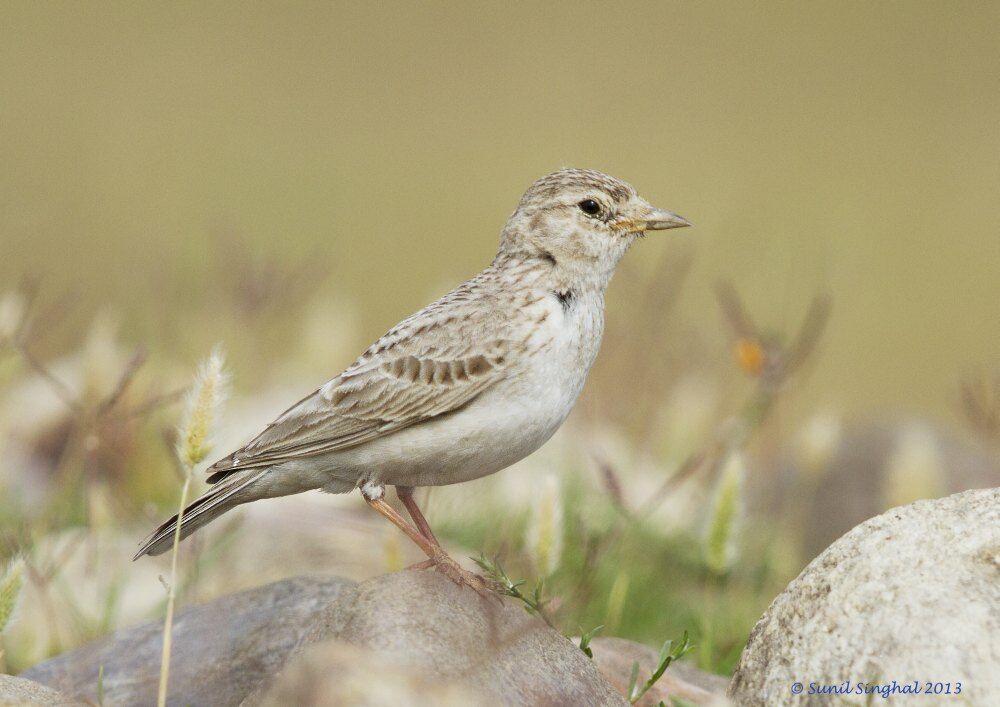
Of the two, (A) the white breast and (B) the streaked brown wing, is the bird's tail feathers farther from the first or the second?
(A) the white breast

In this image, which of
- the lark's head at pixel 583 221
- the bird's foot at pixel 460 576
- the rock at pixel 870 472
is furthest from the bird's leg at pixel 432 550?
the rock at pixel 870 472

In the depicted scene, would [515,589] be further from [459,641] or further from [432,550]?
[432,550]

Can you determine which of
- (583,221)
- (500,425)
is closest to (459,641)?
(500,425)

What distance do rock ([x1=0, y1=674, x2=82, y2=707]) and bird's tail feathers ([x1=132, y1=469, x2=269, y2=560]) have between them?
68cm

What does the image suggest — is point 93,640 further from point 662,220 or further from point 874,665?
point 874,665

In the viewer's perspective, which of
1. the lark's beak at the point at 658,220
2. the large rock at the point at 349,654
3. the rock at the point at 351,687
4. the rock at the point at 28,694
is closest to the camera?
the rock at the point at 351,687

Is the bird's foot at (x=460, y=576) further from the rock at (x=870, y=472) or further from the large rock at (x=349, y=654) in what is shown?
the rock at (x=870, y=472)

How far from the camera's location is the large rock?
11.6 feet

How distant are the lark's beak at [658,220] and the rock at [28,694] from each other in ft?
9.89

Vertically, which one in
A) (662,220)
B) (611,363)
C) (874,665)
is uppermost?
(662,220)

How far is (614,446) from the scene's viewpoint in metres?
9.77

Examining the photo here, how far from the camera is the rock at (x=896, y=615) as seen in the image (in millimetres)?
3912

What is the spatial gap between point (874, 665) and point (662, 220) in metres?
2.41

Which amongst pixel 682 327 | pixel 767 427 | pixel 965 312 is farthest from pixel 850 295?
pixel 682 327
